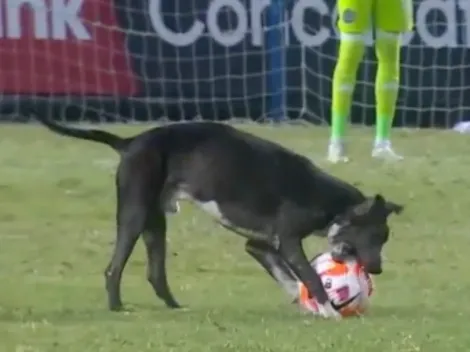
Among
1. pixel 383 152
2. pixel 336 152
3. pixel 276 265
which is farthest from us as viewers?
pixel 383 152

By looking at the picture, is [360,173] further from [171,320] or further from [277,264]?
[171,320]

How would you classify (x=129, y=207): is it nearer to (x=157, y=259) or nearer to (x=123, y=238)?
(x=123, y=238)

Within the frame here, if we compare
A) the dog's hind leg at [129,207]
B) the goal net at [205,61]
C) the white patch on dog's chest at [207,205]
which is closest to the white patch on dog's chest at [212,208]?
the white patch on dog's chest at [207,205]

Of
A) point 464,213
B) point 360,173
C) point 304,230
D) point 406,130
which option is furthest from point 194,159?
point 406,130

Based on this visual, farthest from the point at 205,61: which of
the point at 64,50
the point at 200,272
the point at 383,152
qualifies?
the point at 200,272

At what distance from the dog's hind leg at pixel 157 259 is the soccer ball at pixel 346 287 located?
0.58m

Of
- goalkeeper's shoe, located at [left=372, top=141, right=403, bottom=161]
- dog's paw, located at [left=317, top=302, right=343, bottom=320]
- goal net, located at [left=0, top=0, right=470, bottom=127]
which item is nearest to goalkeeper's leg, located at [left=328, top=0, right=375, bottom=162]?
goalkeeper's shoe, located at [left=372, top=141, right=403, bottom=161]

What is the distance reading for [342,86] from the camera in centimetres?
955

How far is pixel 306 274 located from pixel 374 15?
414cm

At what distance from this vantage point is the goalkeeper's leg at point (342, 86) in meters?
9.45

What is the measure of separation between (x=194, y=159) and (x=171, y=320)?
0.64m

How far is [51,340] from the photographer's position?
16.4 feet

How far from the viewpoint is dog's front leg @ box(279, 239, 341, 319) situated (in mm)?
5613

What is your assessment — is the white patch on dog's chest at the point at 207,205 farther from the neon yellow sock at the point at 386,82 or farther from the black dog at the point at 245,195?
the neon yellow sock at the point at 386,82
